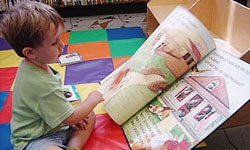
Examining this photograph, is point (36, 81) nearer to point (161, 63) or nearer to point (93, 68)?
point (161, 63)

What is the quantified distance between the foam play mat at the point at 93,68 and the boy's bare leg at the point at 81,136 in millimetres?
25

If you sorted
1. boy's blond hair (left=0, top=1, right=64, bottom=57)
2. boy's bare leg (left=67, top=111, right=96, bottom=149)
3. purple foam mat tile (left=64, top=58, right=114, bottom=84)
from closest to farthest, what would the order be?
boy's blond hair (left=0, top=1, right=64, bottom=57) < boy's bare leg (left=67, top=111, right=96, bottom=149) < purple foam mat tile (left=64, top=58, right=114, bottom=84)

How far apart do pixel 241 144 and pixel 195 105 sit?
0.45 metres

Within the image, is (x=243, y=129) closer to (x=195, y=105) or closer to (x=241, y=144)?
(x=241, y=144)

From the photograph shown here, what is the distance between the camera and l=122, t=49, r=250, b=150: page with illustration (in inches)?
36.3

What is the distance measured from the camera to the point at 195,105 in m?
1.01

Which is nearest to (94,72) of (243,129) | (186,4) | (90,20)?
(243,129)

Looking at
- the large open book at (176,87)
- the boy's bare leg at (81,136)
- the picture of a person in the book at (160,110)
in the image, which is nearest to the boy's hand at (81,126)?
the boy's bare leg at (81,136)

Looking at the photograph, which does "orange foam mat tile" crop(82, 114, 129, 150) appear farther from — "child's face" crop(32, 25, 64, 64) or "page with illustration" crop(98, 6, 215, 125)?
"child's face" crop(32, 25, 64, 64)

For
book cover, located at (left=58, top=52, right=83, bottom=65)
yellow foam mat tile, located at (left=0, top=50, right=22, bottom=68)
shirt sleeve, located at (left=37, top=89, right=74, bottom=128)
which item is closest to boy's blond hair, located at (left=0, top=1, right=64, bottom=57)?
shirt sleeve, located at (left=37, top=89, right=74, bottom=128)

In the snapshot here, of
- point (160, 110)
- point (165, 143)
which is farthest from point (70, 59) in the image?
point (165, 143)

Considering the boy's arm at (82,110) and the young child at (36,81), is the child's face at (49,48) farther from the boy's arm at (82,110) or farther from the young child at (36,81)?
the boy's arm at (82,110)

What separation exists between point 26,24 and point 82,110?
0.36 metres

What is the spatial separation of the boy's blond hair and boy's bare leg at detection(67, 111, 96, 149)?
0.39 metres
